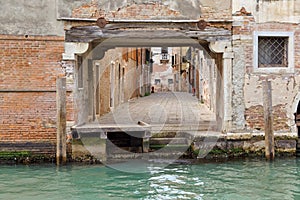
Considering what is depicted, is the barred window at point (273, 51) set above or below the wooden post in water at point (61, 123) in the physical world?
above

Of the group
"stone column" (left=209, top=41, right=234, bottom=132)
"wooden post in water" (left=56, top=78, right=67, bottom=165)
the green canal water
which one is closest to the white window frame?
"stone column" (left=209, top=41, right=234, bottom=132)

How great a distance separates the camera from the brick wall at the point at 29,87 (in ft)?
30.2

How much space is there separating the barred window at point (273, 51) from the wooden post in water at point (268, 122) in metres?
0.83

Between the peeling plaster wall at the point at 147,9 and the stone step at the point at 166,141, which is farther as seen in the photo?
the stone step at the point at 166,141

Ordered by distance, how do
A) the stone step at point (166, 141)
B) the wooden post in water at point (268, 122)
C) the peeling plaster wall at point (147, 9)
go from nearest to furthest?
the wooden post in water at point (268, 122), the peeling plaster wall at point (147, 9), the stone step at point (166, 141)

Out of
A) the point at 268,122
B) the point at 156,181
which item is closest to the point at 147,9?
the point at 268,122

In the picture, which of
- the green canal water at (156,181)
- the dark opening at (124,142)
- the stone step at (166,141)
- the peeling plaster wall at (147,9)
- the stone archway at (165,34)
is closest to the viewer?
the green canal water at (156,181)

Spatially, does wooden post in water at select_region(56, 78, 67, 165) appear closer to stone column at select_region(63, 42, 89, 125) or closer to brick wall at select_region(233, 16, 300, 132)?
stone column at select_region(63, 42, 89, 125)

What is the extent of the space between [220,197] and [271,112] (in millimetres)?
2946

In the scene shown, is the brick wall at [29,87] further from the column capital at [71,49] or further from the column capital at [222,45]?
the column capital at [222,45]

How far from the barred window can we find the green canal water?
209 centimetres

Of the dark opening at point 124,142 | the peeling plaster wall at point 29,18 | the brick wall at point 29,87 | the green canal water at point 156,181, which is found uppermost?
the peeling plaster wall at point 29,18

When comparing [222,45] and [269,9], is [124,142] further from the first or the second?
[269,9]

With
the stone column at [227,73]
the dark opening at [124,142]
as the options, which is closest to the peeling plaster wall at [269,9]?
the stone column at [227,73]
